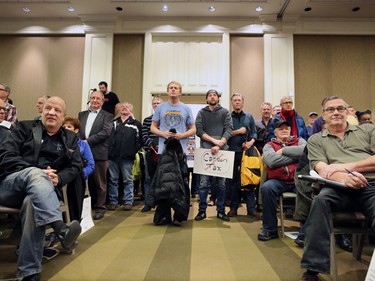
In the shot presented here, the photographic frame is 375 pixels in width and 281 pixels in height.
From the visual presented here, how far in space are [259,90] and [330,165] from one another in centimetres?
511

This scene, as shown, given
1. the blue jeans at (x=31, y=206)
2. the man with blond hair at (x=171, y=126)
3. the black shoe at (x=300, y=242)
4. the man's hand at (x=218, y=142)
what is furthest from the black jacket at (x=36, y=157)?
the black shoe at (x=300, y=242)

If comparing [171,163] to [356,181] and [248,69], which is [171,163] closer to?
[356,181]

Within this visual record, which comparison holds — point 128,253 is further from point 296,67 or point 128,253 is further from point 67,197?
point 296,67

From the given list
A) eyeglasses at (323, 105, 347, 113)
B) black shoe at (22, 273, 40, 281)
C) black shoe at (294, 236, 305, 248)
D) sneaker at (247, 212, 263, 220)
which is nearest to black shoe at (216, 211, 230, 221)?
sneaker at (247, 212, 263, 220)

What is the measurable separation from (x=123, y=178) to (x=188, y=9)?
4.36m

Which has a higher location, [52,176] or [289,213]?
[52,176]

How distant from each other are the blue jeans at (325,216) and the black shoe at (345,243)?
2.24ft

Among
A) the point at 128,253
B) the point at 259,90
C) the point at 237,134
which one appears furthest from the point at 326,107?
the point at 259,90

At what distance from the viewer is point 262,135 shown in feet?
13.0

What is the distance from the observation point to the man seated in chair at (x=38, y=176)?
148 cm

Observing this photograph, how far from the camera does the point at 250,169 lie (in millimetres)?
3219

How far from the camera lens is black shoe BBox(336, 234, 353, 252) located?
2188 mm

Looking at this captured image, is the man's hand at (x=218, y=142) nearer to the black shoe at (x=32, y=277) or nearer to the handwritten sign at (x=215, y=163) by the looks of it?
the handwritten sign at (x=215, y=163)

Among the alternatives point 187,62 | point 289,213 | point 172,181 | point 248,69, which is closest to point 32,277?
point 172,181
